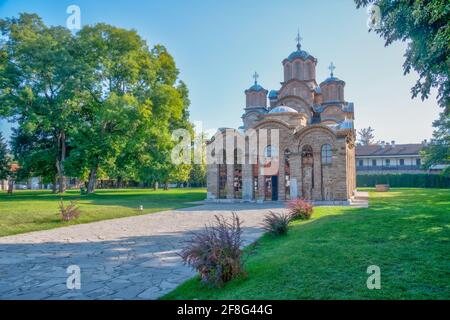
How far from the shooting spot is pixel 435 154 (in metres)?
32.4

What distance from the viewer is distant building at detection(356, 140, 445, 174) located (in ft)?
186

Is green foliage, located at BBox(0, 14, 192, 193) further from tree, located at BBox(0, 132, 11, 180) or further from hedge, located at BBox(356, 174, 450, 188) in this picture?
hedge, located at BBox(356, 174, 450, 188)

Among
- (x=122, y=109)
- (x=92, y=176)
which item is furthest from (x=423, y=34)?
(x=92, y=176)

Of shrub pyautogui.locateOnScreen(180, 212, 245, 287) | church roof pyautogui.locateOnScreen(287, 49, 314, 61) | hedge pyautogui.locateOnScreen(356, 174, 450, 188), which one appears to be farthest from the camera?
hedge pyautogui.locateOnScreen(356, 174, 450, 188)

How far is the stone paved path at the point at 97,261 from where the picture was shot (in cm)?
584

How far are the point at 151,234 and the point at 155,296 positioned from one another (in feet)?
22.7

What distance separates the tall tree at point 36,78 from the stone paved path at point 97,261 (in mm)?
18202

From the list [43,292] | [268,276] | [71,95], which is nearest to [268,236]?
[268,276]

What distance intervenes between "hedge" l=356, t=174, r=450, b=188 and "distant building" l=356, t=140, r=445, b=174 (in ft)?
14.7

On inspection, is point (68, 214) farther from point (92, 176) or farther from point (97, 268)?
point (92, 176)

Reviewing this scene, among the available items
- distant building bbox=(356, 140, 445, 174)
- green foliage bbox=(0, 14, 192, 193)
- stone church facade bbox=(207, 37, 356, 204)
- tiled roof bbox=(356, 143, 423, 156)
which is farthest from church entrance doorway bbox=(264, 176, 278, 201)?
tiled roof bbox=(356, 143, 423, 156)
